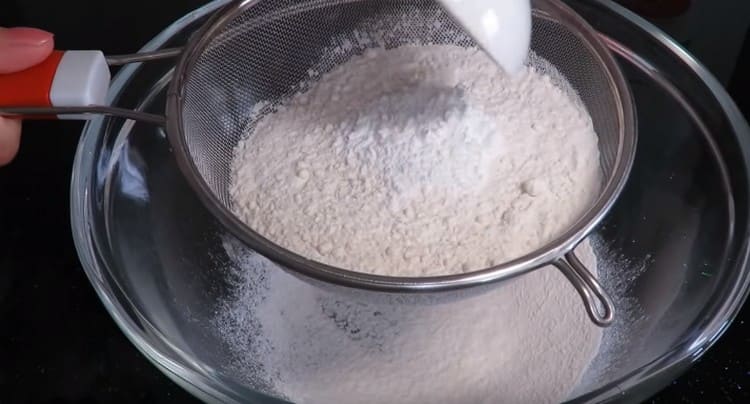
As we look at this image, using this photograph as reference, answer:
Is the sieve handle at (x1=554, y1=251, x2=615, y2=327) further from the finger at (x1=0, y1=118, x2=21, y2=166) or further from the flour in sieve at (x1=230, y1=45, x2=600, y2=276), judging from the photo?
the finger at (x1=0, y1=118, x2=21, y2=166)

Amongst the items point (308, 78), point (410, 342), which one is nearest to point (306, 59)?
point (308, 78)

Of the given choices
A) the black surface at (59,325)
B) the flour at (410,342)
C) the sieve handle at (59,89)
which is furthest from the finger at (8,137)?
the flour at (410,342)

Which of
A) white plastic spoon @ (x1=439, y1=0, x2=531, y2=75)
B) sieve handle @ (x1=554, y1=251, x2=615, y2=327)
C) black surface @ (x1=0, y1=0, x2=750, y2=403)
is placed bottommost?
black surface @ (x1=0, y1=0, x2=750, y2=403)

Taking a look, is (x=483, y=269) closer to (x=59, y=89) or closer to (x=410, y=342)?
(x=410, y=342)

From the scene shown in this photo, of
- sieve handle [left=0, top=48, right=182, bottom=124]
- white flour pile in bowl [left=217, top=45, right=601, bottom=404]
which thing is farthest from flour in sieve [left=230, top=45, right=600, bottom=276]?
sieve handle [left=0, top=48, right=182, bottom=124]

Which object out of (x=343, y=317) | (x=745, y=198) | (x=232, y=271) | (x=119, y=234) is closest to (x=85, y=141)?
(x=119, y=234)

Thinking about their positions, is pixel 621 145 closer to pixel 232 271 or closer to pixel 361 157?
pixel 361 157
